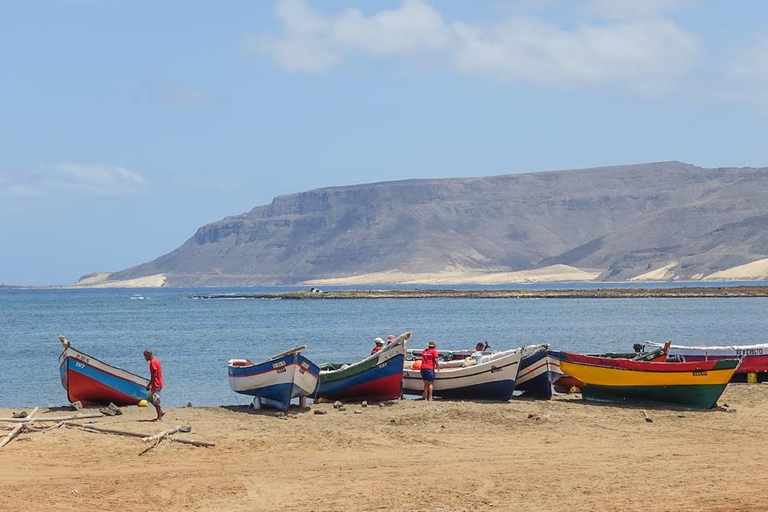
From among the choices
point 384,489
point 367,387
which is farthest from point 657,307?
point 384,489

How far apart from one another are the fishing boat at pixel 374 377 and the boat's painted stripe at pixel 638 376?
13.1 ft

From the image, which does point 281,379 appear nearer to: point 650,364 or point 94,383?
point 94,383

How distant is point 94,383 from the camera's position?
2464cm

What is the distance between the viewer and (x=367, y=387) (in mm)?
24484

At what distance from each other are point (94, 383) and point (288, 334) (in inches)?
1800

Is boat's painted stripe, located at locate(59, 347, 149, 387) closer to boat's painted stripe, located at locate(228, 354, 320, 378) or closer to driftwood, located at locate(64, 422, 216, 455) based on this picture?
boat's painted stripe, located at locate(228, 354, 320, 378)

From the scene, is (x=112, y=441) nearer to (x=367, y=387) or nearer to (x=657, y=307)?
(x=367, y=387)

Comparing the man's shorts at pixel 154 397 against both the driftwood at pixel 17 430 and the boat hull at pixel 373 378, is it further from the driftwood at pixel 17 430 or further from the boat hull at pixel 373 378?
the boat hull at pixel 373 378

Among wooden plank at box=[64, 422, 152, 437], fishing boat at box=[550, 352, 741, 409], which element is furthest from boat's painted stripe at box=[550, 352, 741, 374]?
wooden plank at box=[64, 422, 152, 437]

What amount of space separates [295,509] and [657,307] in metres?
95.5

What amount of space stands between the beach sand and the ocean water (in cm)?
1047

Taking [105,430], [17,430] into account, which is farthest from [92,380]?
[17,430]

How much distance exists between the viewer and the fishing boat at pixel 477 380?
80.4ft

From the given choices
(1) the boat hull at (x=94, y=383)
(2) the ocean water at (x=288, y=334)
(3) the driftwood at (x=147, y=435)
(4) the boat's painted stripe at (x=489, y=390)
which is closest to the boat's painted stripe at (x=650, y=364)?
(4) the boat's painted stripe at (x=489, y=390)
